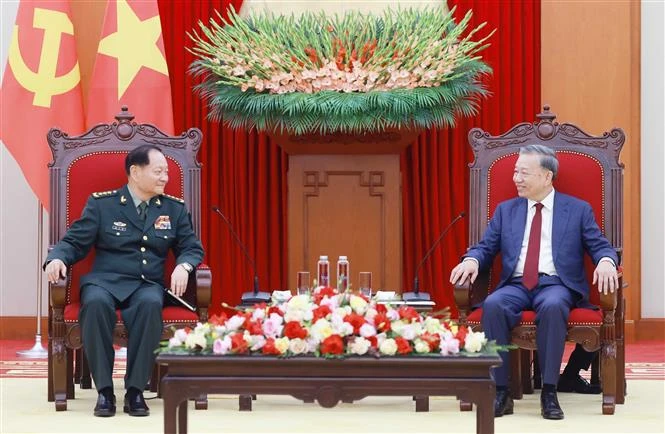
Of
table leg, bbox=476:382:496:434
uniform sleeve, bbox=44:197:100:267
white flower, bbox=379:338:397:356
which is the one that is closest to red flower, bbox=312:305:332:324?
white flower, bbox=379:338:397:356

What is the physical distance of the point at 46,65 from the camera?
6586mm

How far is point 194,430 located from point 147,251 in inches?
42.3

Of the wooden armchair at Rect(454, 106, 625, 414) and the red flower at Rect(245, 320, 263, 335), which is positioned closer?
the red flower at Rect(245, 320, 263, 335)

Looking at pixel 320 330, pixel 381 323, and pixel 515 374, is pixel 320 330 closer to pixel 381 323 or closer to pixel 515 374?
pixel 381 323

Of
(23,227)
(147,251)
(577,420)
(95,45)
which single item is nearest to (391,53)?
(147,251)

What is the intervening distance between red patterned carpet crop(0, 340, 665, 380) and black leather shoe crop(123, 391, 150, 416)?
44.2 inches

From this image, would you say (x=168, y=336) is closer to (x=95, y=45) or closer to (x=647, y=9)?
(x=95, y=45)

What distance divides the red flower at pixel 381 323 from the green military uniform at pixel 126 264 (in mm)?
1561

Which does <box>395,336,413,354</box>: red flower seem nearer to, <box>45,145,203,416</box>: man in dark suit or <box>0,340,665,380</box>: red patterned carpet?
<box>45,145,203,416</box>: man in dark suit

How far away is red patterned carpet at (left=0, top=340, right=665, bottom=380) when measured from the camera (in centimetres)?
579

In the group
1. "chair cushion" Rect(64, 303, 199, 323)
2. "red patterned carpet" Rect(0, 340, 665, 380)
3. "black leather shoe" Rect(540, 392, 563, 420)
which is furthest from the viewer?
"red patterned carpet" Rect(0, 340, 665, 380)

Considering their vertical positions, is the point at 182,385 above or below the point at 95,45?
below

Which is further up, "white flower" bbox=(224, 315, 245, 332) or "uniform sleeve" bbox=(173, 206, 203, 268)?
"uniform sleeve" bbox=(173, 206, 203, 268)

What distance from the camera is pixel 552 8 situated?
278 inches
